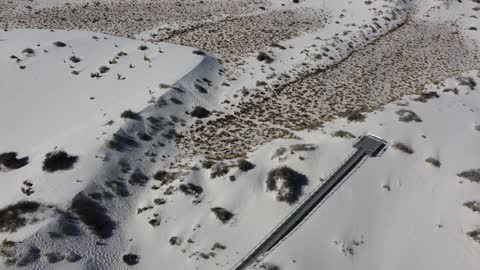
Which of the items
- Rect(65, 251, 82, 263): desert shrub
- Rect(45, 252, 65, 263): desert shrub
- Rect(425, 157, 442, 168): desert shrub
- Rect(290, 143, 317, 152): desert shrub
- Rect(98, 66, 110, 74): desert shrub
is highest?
Rect(425, 157, 442, 168): desert shrub

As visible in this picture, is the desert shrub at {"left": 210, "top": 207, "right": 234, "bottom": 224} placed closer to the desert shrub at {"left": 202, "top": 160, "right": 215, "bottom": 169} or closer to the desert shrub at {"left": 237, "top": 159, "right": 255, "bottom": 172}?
the desert shrub at {"left": 237, "top": 159, "right": 255, "bottom": 172}

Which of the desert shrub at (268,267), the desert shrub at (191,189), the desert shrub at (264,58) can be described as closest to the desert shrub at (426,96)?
the desert shrub at (264,58)

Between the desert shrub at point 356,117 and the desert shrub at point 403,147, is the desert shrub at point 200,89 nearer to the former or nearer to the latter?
the desert shrub at point 356,117

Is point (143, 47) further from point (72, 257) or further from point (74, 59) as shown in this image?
point (72, 257)

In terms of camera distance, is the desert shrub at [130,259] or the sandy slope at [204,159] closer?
the desert shrub at [130,259]

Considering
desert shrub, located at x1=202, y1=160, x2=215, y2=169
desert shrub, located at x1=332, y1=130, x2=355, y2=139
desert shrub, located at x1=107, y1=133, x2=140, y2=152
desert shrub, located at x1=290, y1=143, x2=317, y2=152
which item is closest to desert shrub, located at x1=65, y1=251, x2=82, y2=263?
desert shrub, located at x1=107, y1=133, x2=140, y2=152

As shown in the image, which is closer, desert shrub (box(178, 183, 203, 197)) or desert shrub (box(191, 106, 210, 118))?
desert shrub (box(178, 183, 203, 197))
